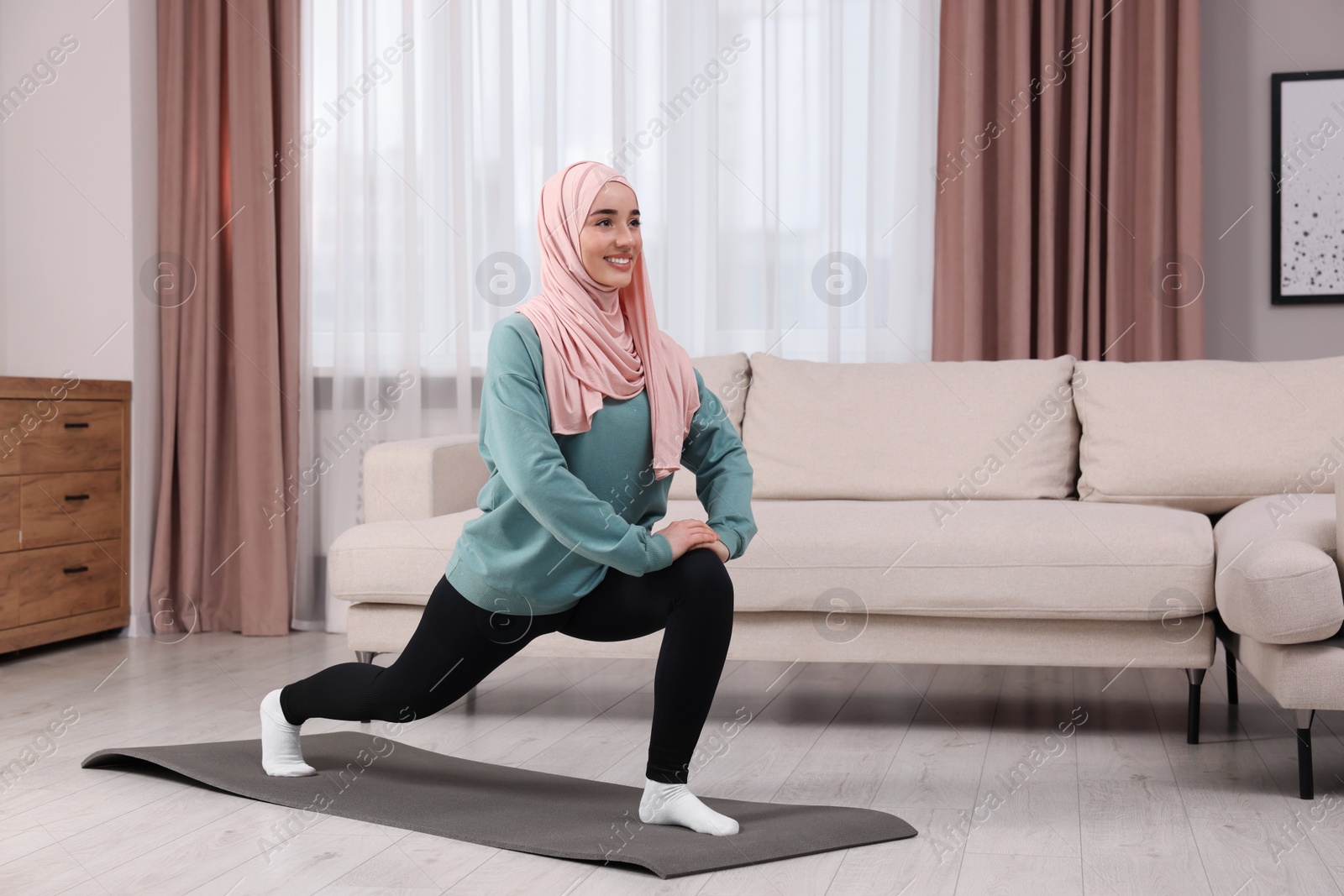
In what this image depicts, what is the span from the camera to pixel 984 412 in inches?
112

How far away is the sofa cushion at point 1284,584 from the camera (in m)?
1.89

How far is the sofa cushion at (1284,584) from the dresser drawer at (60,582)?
297cm

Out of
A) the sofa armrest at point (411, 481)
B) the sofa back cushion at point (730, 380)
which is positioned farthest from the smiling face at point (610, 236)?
the sofa back cushion at point (730, 380)

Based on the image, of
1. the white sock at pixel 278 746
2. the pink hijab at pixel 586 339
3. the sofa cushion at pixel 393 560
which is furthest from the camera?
the sofa cushion at pixel 393 560

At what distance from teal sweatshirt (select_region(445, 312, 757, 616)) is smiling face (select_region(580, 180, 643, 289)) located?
0.45 ft

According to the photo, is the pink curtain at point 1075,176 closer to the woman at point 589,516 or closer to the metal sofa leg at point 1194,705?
the metal sofa leg at point 1194,705

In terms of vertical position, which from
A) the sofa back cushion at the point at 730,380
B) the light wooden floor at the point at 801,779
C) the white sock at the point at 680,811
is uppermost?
the sofa back cushion at the point at 730,380

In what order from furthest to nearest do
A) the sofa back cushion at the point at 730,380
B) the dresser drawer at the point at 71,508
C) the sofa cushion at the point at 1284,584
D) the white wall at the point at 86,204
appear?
the white wall at the point at 86,204 → the dresser drawer at the point at 71,508 → the sofa back cushion at the point at 730,380 → the sofa cushion at the point at 1284,584

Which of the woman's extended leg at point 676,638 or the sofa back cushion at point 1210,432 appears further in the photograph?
the sofa back cushion at point 1210,432

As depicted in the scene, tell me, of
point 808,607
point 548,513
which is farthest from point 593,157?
point 548,513

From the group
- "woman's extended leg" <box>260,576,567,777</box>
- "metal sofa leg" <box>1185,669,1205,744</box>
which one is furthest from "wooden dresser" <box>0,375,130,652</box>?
"metal sofa leg" <box>1185,669,1205,744</box>

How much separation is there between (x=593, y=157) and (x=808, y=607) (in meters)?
1.90

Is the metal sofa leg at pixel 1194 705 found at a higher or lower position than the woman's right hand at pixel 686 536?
lower

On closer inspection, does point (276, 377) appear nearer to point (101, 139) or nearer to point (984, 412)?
point (101, 139)
